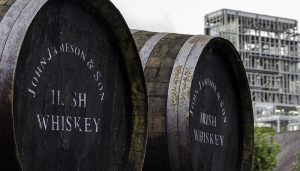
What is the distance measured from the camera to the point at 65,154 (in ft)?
15.9

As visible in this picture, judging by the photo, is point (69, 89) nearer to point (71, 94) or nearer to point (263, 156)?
point (71, 94)

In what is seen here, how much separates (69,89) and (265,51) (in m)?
110

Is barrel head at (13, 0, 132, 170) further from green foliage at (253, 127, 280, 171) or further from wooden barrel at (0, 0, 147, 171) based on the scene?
green foliage at (253, 127, 280, 171)

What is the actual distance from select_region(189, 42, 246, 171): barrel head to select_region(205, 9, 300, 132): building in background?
96993 millimetres

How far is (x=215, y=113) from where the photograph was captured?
22.6ft

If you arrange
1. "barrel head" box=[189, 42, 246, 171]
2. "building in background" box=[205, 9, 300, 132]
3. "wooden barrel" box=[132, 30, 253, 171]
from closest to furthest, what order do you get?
"wooden barrel" box=[132, 30, 253, 171], "barrel head" box=[189, 42, 246, 171], "building in background" box=[205, 9, 300, 132]

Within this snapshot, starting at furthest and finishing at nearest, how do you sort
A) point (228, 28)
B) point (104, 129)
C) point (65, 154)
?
1. point (228, 28)
2. point (104, 129)
3. point (65, 154)

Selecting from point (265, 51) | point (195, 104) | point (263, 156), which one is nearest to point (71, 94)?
point (195, 104)

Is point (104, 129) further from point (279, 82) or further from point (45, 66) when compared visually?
point (279, 82)

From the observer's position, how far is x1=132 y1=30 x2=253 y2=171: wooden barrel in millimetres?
6160

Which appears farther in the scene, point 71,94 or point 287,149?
point 287,149

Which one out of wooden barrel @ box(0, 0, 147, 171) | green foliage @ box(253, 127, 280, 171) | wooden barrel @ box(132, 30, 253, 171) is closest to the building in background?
green foliage @ box(253, 127, 280, 171)

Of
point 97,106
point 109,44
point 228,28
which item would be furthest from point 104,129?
point 228,28

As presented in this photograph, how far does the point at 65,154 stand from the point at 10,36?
3.10 ft
